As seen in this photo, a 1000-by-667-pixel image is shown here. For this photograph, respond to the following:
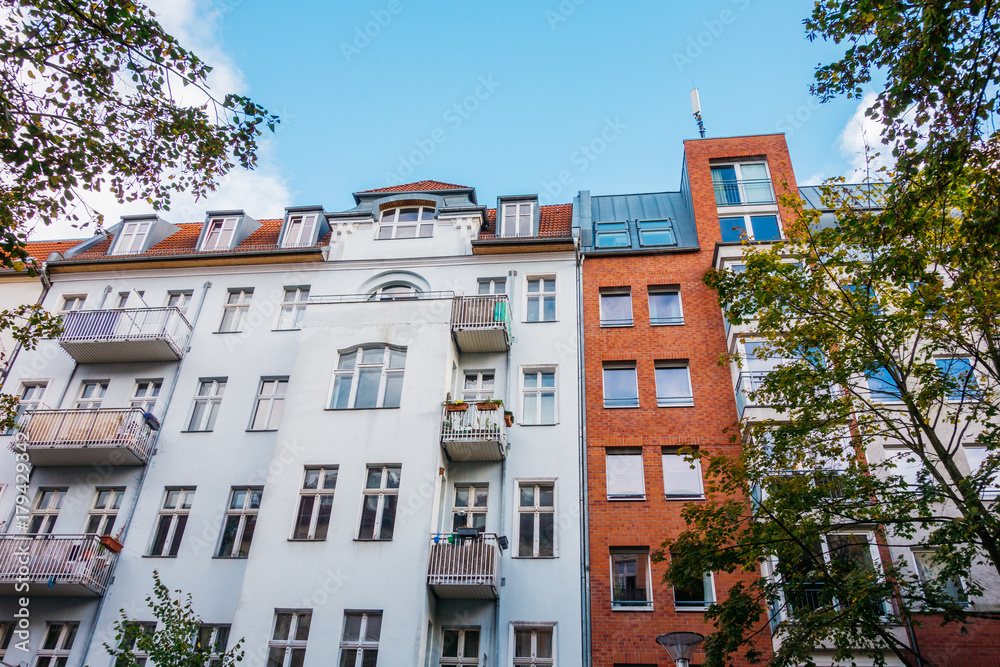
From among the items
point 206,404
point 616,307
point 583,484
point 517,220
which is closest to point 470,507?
point 583,484

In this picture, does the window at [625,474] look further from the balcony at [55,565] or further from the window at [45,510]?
the window at [45,510]

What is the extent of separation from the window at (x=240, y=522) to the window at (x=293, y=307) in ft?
18.0

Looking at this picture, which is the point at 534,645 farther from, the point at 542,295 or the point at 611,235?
the point at 611,235

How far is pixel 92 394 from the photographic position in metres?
22.5

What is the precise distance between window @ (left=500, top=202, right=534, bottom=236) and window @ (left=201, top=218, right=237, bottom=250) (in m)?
9.65

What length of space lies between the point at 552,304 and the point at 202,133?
12.6 metres

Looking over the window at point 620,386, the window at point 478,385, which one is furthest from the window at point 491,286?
the window at point 620,386

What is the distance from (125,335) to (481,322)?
10.8 metres

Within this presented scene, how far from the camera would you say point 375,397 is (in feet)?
65.0

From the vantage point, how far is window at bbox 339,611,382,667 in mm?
16109

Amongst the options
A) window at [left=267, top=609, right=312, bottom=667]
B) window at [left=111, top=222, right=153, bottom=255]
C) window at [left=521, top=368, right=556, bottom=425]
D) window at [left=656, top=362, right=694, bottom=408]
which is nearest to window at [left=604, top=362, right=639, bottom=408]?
window at [left=656, top=362, right=694, bottom=408]

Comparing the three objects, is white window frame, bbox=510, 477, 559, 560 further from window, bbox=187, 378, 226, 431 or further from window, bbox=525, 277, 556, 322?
window, bbox=187, 378, 226, 431

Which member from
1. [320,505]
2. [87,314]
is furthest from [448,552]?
[87,314]

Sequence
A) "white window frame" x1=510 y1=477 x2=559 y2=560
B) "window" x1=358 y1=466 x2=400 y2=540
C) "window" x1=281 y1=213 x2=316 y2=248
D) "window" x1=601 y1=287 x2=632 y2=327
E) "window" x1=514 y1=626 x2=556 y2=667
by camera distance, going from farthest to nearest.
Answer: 1. "window" x1=281 y1=213 x2=316 y2=248
2. "window" x1=601 y1=287 x2=632 y2=327
3. "white window frame" x1=510 y1=477 x2=559 y2=560
4. "window" x1=358 y1=466 x2=400 y2=540
5. "window" x1=514 y1=626 x2=556 y2=667
